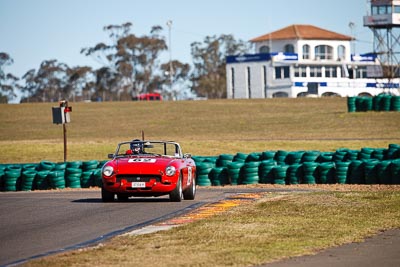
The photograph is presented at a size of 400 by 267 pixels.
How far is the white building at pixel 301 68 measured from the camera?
10581 centimetres

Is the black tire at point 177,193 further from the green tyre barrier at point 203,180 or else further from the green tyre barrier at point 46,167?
the green tyre barrier at point 46,167

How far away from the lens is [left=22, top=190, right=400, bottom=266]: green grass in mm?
11148

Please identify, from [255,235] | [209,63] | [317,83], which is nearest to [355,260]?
[255,235]

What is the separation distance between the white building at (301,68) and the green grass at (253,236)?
85.3 meters

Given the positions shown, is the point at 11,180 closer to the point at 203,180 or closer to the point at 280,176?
the point at 203,180

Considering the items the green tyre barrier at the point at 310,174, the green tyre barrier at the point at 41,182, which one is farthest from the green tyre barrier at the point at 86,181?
the green tyre barrier at the point at 310,174

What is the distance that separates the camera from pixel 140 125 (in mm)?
67938

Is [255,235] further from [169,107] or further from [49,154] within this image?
[169,107]

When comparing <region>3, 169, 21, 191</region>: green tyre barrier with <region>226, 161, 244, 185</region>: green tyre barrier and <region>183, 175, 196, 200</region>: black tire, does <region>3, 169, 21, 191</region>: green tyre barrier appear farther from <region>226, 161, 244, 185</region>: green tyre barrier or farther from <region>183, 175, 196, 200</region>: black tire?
<region>183, 175, 196, 200</region>: black tire

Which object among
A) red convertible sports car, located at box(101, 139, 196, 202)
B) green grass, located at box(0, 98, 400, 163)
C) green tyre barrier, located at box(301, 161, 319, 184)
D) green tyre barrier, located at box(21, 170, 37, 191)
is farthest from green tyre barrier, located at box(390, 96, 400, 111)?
red convertible sports car, located at box(101, 139, 196, 202)

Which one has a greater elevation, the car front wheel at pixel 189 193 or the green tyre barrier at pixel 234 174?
the car front wheel at pixel 189 193

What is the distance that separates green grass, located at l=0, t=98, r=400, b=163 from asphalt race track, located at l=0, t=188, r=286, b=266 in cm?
2313

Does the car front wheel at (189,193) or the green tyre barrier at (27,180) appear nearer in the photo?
the car front wheel at (189,193)

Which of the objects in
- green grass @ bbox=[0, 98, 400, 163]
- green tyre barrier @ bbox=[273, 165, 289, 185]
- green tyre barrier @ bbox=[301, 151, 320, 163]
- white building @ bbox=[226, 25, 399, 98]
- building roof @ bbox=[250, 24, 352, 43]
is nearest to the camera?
green tyre barrier @ bbox=[273, 165, 289, 185]
